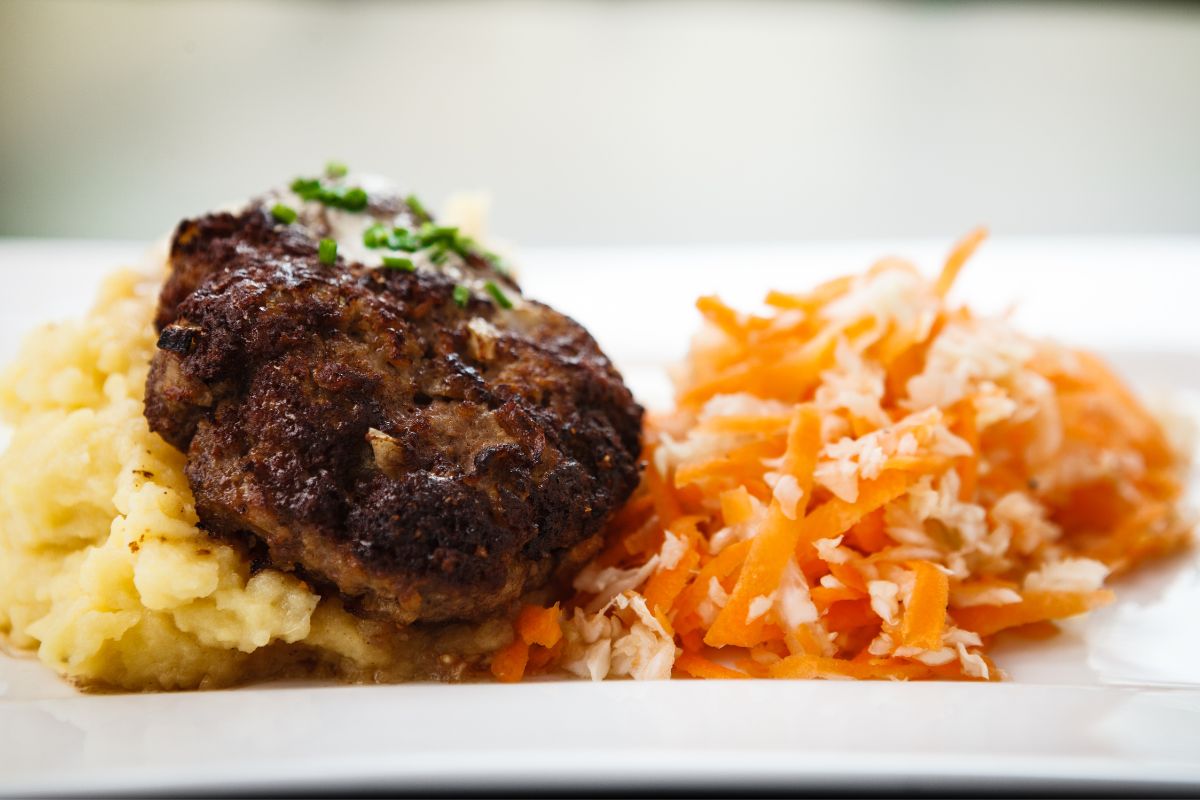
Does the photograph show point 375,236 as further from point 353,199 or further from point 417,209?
point 417,209

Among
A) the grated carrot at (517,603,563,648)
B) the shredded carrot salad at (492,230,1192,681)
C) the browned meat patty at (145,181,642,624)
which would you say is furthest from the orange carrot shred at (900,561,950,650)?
the grated carrot at (517,603,563,648)

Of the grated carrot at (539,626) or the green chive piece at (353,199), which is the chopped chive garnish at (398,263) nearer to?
the green chive piece at (353,199)

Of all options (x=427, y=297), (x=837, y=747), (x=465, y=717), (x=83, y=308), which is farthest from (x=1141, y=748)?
(x=83, y=308)

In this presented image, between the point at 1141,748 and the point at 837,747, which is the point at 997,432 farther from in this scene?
the point at 837,747

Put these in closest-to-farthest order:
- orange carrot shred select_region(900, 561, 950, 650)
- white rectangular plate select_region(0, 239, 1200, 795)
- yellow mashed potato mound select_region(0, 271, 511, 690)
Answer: white rectangular plate select_region(0, 239, 1200, 795), yellow mashed potato mound select_region(0, 271, 511, 690), orange carrot shred select_region(900, 561, 950, 650)

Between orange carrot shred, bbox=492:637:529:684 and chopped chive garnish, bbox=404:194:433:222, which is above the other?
chopped chive garnish, bbox=404:194:433:222

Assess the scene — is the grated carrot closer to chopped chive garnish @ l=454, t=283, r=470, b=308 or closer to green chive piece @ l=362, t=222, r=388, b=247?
chopped chive garnish @ l=454, t=283, r=470, b=308
